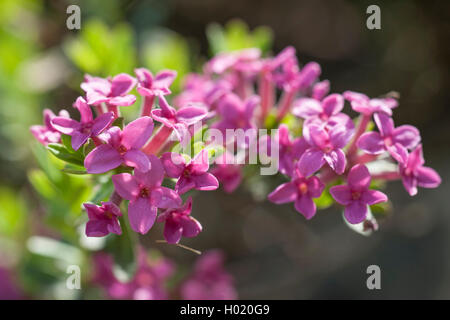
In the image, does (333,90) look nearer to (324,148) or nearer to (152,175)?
(324,148)

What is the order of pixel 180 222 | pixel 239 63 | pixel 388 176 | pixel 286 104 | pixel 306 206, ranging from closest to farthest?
pixel 180 222, pixel 306 206, pixel 388 176, pixel 286 104, pixel 239 63

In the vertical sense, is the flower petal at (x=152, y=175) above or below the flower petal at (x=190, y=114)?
below

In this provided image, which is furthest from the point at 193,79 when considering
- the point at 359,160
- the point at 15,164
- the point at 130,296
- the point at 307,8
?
the point at 307,8

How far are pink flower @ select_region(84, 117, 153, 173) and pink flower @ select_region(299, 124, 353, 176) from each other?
58 cm

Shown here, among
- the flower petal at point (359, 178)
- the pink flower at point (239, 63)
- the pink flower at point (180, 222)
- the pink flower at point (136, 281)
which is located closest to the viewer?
the pink flower at point (180, 222)

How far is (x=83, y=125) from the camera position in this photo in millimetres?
1771

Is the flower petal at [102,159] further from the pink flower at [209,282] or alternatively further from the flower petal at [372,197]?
the pink flower at [209,282]

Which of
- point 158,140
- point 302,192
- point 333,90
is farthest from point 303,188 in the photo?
point 333,90

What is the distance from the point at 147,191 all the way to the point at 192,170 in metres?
0.17

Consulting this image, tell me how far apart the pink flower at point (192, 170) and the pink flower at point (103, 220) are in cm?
23

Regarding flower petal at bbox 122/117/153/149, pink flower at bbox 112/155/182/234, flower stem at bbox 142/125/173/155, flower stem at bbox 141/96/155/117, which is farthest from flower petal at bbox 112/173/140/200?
flower stem at bbox 141/96/155/117

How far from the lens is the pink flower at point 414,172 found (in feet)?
6.27

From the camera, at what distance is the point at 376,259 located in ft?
13.6

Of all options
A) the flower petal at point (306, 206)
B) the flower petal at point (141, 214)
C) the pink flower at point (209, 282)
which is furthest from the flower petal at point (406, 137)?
the pink flower at point (209, 282)
